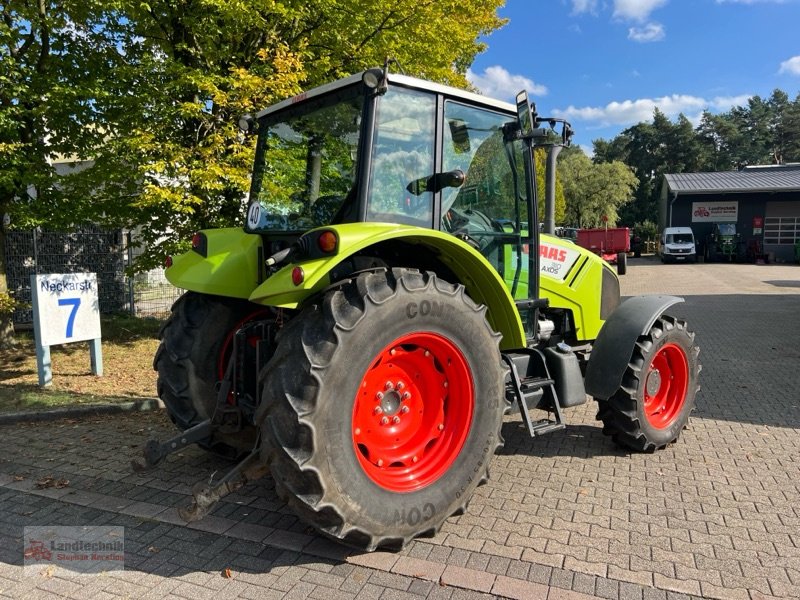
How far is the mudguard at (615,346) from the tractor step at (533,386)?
38 cm

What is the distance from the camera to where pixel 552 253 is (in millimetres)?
4719

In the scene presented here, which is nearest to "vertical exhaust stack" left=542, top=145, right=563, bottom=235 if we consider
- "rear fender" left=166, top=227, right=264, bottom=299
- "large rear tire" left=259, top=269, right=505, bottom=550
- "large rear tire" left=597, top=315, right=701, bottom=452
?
"large rear tire" left=597, top=315, right=701, bottom=452

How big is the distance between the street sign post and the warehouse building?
33.0 meters

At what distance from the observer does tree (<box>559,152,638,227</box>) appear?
5050 cm

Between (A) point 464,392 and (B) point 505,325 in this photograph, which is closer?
(A) point 464,392

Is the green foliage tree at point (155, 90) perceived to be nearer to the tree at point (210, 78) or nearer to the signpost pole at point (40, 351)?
the tree at point (210, 78)

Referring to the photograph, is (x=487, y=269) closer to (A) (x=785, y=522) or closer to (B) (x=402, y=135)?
(B) (x=402, y=135)

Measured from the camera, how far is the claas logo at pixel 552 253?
464 centimetres

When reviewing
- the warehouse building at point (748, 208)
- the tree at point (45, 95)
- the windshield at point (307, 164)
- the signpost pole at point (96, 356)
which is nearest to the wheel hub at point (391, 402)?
the windshield at point (307, 164)

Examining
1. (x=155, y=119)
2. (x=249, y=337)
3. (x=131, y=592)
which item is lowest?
(x=131, y=592)

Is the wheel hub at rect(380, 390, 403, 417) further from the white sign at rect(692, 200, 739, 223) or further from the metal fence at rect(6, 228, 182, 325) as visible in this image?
the white sign at rect(692, 200, 739, 223)

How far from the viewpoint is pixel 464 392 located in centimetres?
335

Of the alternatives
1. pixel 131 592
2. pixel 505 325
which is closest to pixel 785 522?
pixel 505 325

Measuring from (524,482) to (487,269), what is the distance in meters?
1.53
